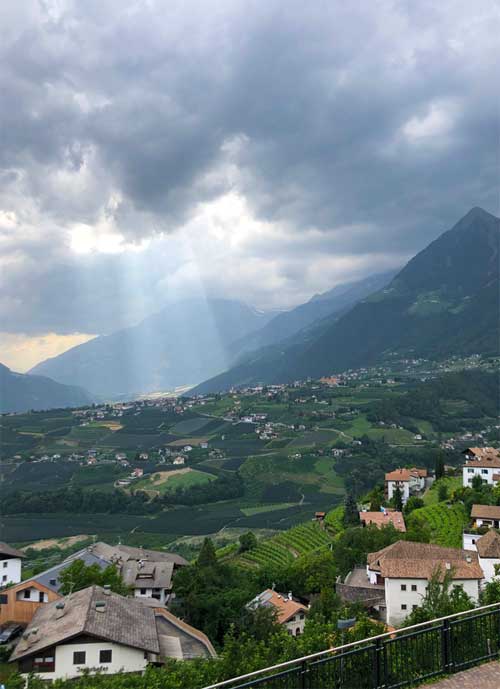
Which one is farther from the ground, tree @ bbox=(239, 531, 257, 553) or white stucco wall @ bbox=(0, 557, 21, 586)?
white stucco wall @ bbox=(0, 557, 21, 586)

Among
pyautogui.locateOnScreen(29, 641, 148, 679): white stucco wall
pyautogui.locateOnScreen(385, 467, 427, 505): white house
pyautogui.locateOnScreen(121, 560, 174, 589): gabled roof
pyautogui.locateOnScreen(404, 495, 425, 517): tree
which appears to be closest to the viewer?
pyautogui.locateOnScreen(29, 641, 148, 679): white stucco wall

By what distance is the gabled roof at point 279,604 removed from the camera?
1070 inches

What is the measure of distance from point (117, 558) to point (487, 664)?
3792 cm

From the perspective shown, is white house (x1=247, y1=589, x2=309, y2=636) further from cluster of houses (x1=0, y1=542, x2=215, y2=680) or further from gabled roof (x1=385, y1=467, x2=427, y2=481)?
gabled roof (x1=385, y1=467, x2=427, y2=481)

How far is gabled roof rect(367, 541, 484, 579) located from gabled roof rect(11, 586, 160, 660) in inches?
503

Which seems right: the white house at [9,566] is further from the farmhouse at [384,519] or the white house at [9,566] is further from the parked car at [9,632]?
the farmhouse at [384,519]

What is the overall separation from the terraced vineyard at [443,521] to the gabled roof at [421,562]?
795cm

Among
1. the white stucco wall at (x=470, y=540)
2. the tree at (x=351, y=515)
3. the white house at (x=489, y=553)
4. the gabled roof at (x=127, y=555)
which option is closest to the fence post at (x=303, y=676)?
the white house at (x=489, y=553)

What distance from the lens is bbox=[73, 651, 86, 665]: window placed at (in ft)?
54.6

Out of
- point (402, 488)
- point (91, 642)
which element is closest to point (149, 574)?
point (91, 642)

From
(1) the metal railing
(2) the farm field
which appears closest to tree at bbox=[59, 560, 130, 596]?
A: (1) the metal railing

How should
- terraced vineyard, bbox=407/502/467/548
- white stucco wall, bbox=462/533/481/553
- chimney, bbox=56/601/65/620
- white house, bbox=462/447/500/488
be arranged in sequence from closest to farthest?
chimney, bbox=56/601/65/620 → white stucco wall, bbox=462/533/481/553 → terraced vineyard, bbox=407/502/467/548 → white house, bbox=462/447/500/488

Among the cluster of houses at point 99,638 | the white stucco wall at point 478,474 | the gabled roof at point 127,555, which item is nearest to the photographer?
the cluster of houses at point 99,638

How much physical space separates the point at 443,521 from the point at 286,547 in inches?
562
